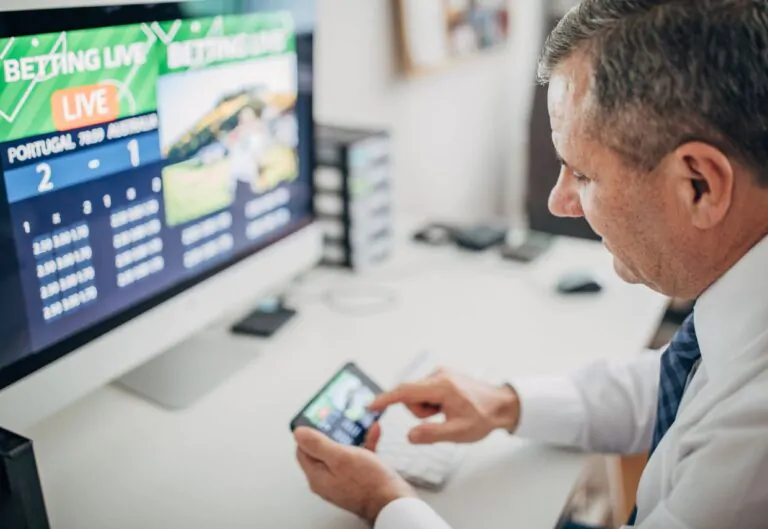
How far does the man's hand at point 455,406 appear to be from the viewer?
0.96m

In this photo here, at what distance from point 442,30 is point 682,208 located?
1.51 metres

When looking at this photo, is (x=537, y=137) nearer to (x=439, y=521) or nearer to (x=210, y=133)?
(x=210, y=133)

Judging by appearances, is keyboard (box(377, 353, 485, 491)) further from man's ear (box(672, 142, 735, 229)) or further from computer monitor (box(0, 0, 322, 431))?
man's ear (box(672, 142, 735, 229))

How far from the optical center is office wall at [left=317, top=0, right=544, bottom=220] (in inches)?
69.3

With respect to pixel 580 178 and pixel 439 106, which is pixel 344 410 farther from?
pixel 439 106

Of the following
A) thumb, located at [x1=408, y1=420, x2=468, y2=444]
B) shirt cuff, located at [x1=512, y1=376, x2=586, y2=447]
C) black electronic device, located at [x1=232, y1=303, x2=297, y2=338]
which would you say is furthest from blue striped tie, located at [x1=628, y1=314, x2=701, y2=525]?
black electronic device, located at [x1=232, y1=303, x2=297, y2=338]

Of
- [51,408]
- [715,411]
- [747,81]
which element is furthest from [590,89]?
[51,408]

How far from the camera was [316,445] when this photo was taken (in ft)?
2.86

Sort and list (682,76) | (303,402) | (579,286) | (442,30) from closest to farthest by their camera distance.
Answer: (682,76)
(303,402)
(579,286)
(442,30)

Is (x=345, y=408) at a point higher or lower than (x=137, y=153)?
lower

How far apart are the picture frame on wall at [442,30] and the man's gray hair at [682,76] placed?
50.4 inches

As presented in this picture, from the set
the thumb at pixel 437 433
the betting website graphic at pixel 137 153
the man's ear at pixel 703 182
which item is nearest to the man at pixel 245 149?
the betting website graphic at pixel 137 153

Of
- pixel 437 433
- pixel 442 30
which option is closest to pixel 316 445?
pixel 437 433

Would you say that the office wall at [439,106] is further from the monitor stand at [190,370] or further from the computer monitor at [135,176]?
the monitor stand at [190,370]
